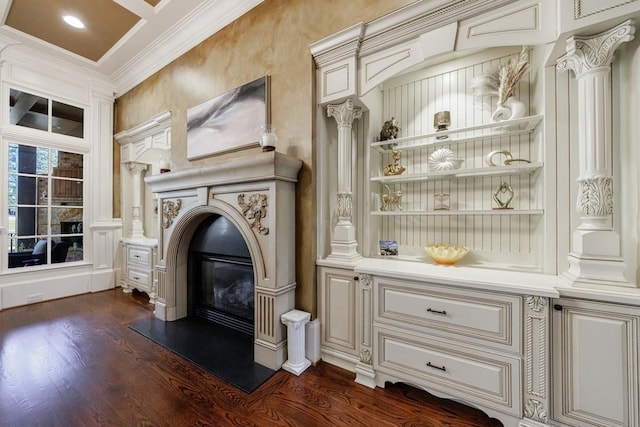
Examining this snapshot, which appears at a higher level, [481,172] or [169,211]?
[481,172]

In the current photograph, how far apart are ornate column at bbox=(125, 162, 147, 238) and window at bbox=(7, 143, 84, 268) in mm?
637

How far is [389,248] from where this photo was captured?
7.49 ft

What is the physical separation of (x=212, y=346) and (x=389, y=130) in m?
2.50

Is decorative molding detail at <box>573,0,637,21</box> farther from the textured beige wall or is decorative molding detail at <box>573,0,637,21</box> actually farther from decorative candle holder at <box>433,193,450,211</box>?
decorative candle holder at <box>433,193,450,211</box>

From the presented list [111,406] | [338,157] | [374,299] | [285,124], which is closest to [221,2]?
[285,124]

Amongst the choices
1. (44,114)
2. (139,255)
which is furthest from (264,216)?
(44,114)

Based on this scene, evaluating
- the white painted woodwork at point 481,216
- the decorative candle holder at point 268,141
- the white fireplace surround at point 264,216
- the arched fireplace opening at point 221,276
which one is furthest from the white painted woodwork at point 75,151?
the white painted woodwork at point 481,216

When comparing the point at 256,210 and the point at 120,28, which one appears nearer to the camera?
the point at 256,210

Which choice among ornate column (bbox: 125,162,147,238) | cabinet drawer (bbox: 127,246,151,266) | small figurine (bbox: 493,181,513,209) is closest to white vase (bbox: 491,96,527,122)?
small figurine (bbox: 493,181,513,209)

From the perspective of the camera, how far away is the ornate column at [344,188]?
2.06 m

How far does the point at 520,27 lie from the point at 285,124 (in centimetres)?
170

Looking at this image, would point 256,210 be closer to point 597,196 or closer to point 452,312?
point 452,312

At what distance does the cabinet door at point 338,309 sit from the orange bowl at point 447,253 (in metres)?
0.65

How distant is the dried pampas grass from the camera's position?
1737mm
